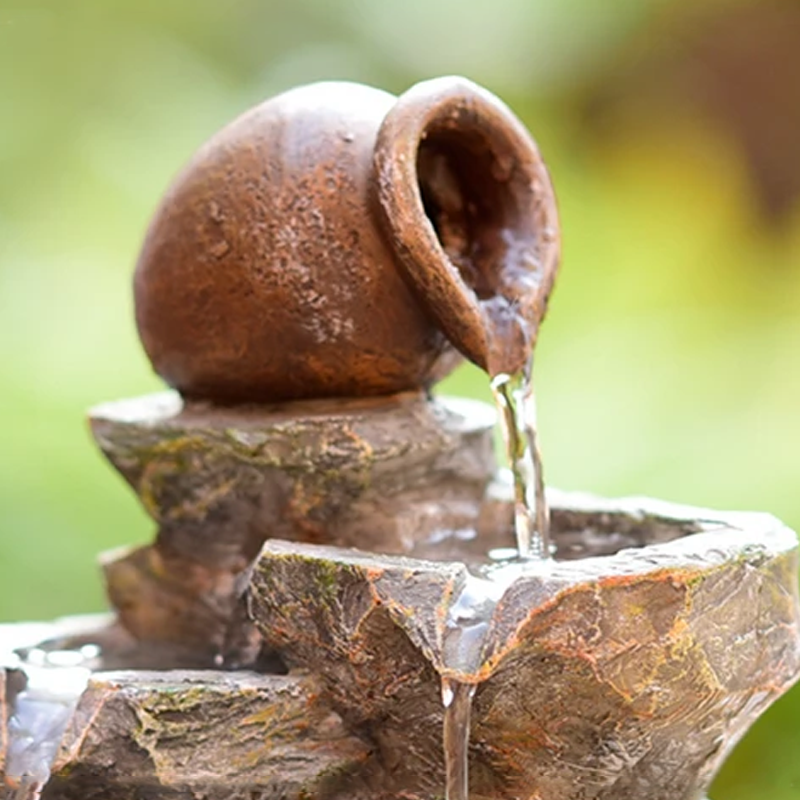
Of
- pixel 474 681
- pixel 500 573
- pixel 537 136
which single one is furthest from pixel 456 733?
pixel 537 136


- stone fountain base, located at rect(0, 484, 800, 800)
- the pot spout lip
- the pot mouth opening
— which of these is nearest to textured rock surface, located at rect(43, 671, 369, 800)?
stone fountain base, located at rect(0, 484, 800, 800)

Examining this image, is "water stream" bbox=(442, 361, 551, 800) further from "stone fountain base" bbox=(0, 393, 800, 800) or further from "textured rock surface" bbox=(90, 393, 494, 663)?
"textured rock surface" bbox=(90, 393, 494, 663)

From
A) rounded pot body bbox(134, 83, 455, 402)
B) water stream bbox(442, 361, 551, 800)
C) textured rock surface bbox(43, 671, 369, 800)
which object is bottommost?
textured rock surface bbox(43, 671, 369, 800)

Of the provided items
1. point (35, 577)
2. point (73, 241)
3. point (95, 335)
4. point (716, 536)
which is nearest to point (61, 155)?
point (73, 241)

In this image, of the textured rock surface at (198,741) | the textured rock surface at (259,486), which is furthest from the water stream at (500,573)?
the textured rock surface at (198,741)

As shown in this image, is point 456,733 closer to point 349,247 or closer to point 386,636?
point 386,636

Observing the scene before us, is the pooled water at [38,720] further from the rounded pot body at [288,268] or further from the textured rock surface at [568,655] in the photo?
the rounded pot body at [288,268]
